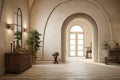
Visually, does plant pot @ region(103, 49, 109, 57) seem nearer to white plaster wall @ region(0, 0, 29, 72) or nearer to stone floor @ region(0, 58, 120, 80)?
stone floor @ region(0, 58, 120, 80)

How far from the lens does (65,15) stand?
13359mm

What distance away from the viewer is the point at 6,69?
28.7 ft

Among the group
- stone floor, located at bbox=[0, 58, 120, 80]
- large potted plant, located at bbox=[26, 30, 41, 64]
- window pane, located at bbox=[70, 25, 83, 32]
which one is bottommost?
stone floor, located at bbox=[0, 58, 120, 80]

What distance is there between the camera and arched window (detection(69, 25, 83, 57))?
1962cm

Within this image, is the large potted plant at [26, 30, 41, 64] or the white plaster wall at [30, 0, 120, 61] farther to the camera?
the white plaster wall at [30, 0, 120, 61]

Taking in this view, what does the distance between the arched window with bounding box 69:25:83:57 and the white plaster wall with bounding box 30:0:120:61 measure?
6.34 meters

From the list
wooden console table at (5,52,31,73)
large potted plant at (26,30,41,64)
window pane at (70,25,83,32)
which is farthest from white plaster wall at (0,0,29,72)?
window pane at (70,25,83,32)

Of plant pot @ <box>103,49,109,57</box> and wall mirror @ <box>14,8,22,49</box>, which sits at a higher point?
wall mirror @ <box>14,8,22,49</box>

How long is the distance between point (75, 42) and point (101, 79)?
41.3 ft

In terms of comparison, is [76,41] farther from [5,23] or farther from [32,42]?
[5,23]

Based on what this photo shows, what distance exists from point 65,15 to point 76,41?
21.8 feet

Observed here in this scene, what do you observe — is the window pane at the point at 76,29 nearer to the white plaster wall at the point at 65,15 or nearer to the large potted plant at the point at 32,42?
the white plaster wall at the point at 65,15

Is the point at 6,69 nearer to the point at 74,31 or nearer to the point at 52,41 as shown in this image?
the point at 52,41

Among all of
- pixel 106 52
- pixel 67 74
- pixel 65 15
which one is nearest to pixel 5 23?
pixel 67 74
